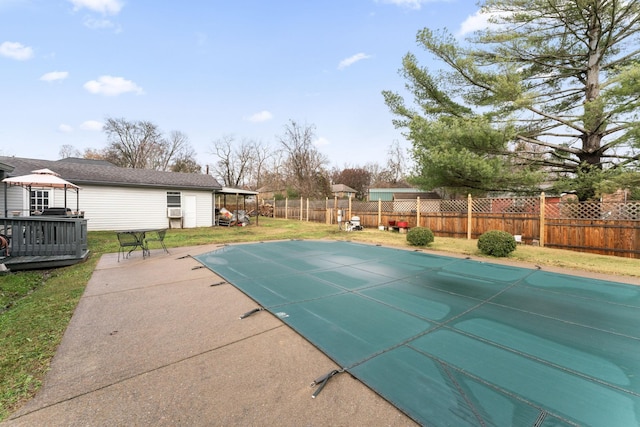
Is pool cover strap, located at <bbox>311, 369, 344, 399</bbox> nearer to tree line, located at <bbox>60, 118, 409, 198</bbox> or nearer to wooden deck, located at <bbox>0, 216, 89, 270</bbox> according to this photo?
wooden deck, located at <bbox>0, 216, 89, 270</bbox>

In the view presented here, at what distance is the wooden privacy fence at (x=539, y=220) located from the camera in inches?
293

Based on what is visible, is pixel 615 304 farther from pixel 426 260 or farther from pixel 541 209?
pixel 541 209

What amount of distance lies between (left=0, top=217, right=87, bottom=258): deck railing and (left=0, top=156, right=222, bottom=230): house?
6385mm

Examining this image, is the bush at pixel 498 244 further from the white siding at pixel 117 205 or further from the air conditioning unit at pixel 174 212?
the air conditioning unit at pixel 174 212

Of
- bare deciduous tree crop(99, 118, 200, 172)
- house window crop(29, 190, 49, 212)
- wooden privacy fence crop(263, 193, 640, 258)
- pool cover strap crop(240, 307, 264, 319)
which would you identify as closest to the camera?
pool cover strap crop(240, 307, 264, 319)

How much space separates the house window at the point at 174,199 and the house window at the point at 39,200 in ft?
16.2

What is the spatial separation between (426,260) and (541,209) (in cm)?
524

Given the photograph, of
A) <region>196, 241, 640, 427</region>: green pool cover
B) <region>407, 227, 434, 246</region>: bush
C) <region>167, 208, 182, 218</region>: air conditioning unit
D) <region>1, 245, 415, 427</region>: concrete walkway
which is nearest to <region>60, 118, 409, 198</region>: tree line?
<region>167, 208, 182, 218</region>: air conditioning unit

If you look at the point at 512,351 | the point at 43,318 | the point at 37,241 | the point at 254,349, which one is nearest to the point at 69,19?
the point at 37,241

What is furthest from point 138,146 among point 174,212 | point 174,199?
point 174,212

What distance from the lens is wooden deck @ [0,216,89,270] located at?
5797mm

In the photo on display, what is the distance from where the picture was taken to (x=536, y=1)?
8.78m

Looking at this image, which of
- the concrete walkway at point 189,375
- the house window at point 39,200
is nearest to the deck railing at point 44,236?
the concrete walkway at point 189,375

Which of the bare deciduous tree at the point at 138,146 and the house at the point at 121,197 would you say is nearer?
the house at the point at 121,197
